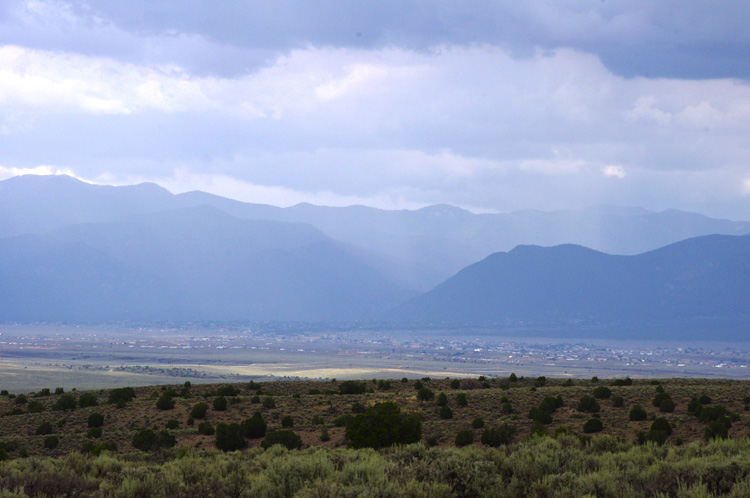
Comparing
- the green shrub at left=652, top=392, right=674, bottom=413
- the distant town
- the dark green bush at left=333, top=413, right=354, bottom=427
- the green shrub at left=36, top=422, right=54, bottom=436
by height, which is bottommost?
the distant town

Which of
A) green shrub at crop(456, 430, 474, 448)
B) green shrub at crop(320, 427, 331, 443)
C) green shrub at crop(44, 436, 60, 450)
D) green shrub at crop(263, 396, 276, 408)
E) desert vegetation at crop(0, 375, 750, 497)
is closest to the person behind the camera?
desert vegetation at crop(0, 375, 750, 497)

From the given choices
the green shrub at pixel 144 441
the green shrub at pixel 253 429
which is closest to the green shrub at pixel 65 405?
the green shrub at pixel 144 441

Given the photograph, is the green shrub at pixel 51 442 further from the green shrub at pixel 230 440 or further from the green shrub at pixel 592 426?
the green shrub at pixel 592 426

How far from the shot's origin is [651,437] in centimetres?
2541

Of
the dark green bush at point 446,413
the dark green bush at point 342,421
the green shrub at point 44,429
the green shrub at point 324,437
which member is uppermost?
the dark green bush at point 446,413

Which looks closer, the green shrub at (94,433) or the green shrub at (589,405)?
the green shrub at (94,433)

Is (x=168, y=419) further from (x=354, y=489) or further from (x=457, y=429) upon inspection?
(x=354, y=489)

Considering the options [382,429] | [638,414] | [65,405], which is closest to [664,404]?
[638,414]

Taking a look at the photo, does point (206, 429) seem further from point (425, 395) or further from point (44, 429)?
point (425, 395)

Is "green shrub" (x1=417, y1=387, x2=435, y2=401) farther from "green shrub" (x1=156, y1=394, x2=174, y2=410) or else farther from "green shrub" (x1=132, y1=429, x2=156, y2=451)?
"green shrub" (x1=132, y1=429, x2=156, y2=451)

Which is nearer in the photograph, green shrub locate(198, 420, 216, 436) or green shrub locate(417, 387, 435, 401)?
green shrub locate(198, 420, 216, 436)

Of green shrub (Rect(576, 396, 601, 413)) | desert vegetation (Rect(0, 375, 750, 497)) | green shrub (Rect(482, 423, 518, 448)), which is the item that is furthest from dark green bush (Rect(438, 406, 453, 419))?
green shrub (Rect(482, 423, 518, 448))

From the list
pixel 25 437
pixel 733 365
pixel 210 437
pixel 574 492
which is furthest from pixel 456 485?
pixel 733 365

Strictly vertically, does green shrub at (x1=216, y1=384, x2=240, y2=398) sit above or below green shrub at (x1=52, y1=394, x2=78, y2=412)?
above
